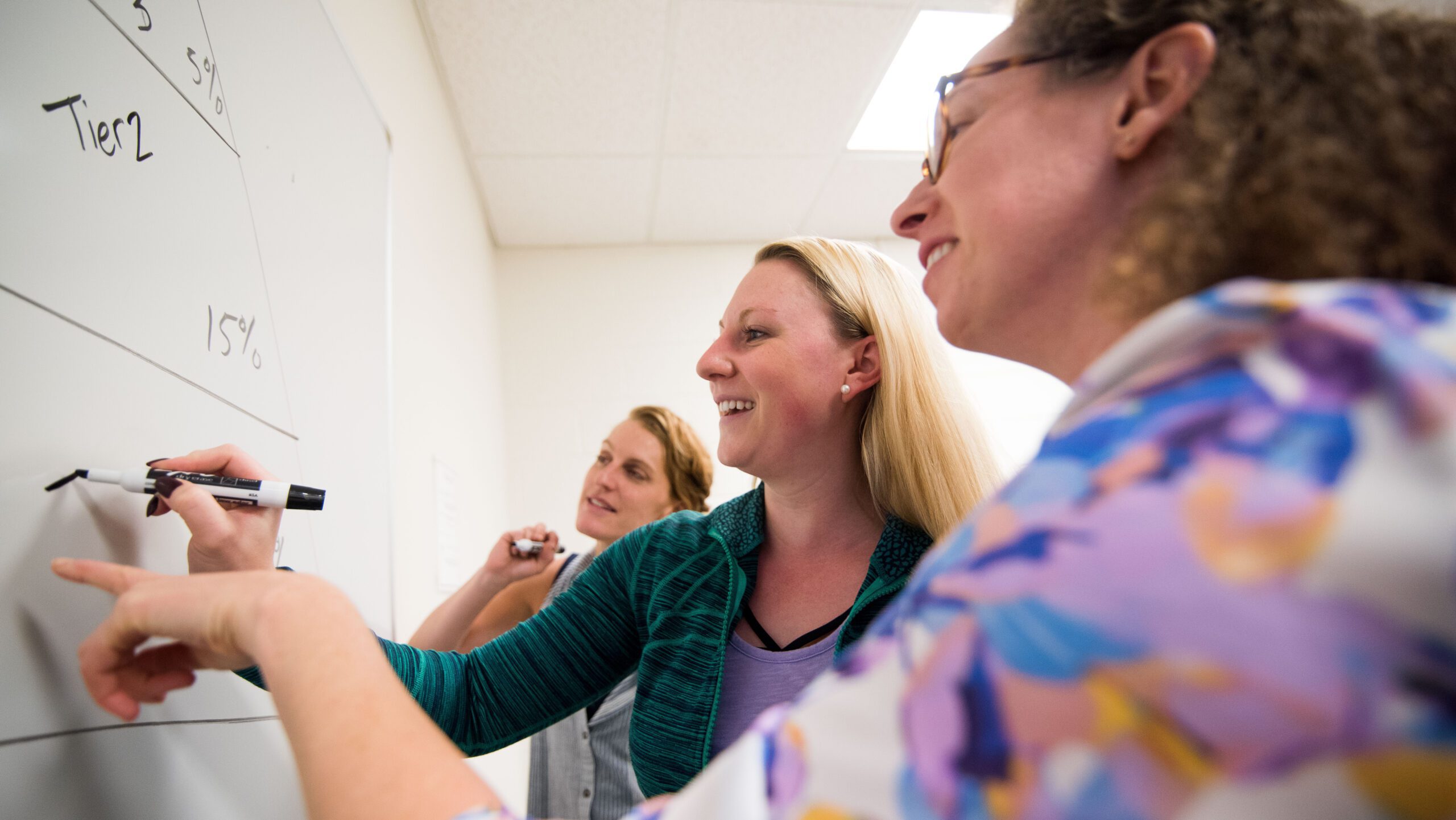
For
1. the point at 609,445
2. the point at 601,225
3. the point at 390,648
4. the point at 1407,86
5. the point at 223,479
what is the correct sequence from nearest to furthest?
the point at 1407,86 → the point at 223,479 → the point at 390,648 → the point at 609,445 → the point at 601,225

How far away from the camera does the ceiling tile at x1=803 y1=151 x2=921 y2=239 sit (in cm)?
305

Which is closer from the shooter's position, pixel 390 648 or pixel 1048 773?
pixel 1048 773

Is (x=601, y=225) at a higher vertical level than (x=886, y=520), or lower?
higher

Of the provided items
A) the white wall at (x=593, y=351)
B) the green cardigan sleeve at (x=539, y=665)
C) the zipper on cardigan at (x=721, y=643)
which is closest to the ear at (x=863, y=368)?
the zipper on cardigan at (x=721, y=643)

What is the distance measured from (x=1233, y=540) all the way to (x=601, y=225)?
3.22m

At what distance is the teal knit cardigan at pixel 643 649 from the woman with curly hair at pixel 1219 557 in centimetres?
47

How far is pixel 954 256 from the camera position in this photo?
657 millimetres

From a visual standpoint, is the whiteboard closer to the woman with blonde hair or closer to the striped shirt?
the woman with blonde hair

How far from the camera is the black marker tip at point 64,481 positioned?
0.51 meters

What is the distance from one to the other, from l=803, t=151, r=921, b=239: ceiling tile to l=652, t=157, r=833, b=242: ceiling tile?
7 cm

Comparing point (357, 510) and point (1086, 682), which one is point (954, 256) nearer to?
point (1086, 682)

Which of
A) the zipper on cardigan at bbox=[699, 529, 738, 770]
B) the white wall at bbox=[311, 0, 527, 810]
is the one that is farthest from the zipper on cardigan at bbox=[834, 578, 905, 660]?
the white wall at bbox=[311, 0, 527, 810]

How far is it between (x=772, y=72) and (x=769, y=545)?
69.7 inches

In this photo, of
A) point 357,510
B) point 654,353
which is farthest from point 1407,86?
point 654,353
